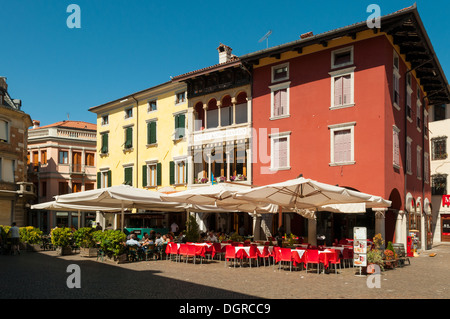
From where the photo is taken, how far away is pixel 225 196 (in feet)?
57.7

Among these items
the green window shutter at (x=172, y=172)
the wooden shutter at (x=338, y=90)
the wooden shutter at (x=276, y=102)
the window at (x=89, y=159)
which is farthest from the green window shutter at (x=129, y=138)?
the wooden shutter at (x=338, y=90)

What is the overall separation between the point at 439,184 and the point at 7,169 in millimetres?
33449

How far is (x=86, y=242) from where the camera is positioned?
2025 centimetres

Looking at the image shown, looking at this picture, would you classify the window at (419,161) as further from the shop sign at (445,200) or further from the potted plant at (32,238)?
the potted plant at (32,238)

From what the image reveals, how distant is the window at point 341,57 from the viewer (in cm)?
→ 2277

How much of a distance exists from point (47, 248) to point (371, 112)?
708 inches

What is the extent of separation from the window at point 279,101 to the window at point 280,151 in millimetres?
1129

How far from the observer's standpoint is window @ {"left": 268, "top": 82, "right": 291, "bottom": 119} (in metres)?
25.0

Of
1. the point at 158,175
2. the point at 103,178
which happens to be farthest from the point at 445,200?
the point at 103,178

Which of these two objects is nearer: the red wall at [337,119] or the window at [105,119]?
Result: the red wall at [337,119]

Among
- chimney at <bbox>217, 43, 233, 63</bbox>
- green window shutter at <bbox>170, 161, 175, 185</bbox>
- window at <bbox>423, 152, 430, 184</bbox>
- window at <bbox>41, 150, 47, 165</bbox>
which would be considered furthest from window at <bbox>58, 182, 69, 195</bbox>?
window at <bbox>423, 152, 430, 184</bbox>

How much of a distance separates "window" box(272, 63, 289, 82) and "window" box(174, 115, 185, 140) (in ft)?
24.8

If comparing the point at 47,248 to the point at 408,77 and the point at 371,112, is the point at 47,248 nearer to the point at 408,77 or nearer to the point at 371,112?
the point at 371,112
